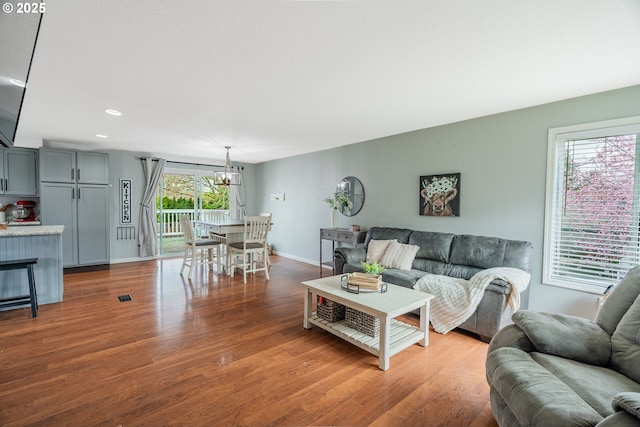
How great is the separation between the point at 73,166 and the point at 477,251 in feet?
21.3

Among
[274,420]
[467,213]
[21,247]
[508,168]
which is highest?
[508,168]

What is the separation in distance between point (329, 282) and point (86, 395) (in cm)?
200

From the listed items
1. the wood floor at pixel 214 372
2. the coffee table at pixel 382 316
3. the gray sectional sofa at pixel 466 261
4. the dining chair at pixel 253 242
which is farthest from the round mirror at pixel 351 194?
the coffee table at pixel 382 316

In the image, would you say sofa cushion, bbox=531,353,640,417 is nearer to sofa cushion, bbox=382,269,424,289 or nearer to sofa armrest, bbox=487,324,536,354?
sofa armrest, bbox=487,324,536,354

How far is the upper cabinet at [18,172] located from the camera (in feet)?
15.7

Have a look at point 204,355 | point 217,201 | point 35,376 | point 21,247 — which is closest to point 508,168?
point 204,355

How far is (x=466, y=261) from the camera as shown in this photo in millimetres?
3391

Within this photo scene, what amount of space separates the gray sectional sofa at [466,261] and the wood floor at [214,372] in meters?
0.31

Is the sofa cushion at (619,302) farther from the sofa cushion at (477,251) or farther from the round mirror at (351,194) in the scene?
the round mirror at (351,194)

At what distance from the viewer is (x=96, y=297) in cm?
378

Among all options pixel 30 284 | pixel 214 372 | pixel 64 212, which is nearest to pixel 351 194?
pixel 214 372

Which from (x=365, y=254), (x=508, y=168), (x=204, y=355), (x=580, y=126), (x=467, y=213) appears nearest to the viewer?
(x=204, y=355)

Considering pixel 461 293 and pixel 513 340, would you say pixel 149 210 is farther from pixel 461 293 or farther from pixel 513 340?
pixel 513 340

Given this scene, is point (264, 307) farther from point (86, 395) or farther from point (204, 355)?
point (86, 395)
